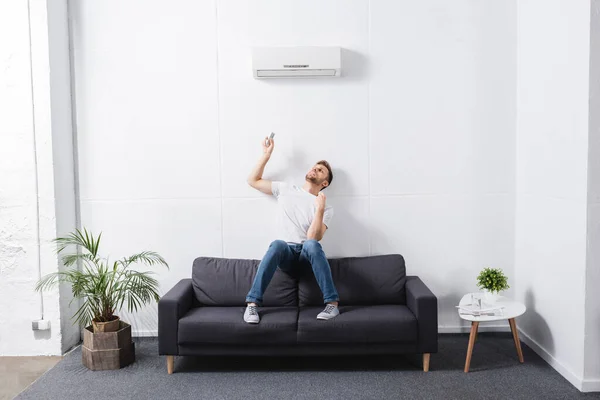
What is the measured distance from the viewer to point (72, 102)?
15.0ft

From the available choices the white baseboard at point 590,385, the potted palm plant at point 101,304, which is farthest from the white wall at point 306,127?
the white baseboard at point 590,385

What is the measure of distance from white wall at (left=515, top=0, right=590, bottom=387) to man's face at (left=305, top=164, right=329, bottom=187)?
1.59m

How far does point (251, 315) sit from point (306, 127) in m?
1.62

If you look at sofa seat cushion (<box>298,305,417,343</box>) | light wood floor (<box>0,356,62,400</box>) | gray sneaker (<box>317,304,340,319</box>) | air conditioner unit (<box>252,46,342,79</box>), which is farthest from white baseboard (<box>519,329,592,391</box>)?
light wood floor (<box>0,356,62,400</box>)

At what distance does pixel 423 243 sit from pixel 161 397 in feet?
7.79

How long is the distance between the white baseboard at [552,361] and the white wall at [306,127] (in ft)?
1.90

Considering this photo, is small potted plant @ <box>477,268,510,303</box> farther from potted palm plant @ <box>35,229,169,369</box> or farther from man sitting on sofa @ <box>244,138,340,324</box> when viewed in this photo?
potted palm plant @ <box>35,229,169,369</box>

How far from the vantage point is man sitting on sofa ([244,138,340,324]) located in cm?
397

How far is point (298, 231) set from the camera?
436 centimetres

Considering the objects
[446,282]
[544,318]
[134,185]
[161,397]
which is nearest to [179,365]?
[161,397]

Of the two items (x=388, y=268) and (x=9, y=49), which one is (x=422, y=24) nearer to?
(x=388, y=268)

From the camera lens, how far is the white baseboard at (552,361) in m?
3.53

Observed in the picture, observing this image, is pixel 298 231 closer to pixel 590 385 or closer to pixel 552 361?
pixel 552 361

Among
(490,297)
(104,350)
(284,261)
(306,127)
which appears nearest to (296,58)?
(306,127)
